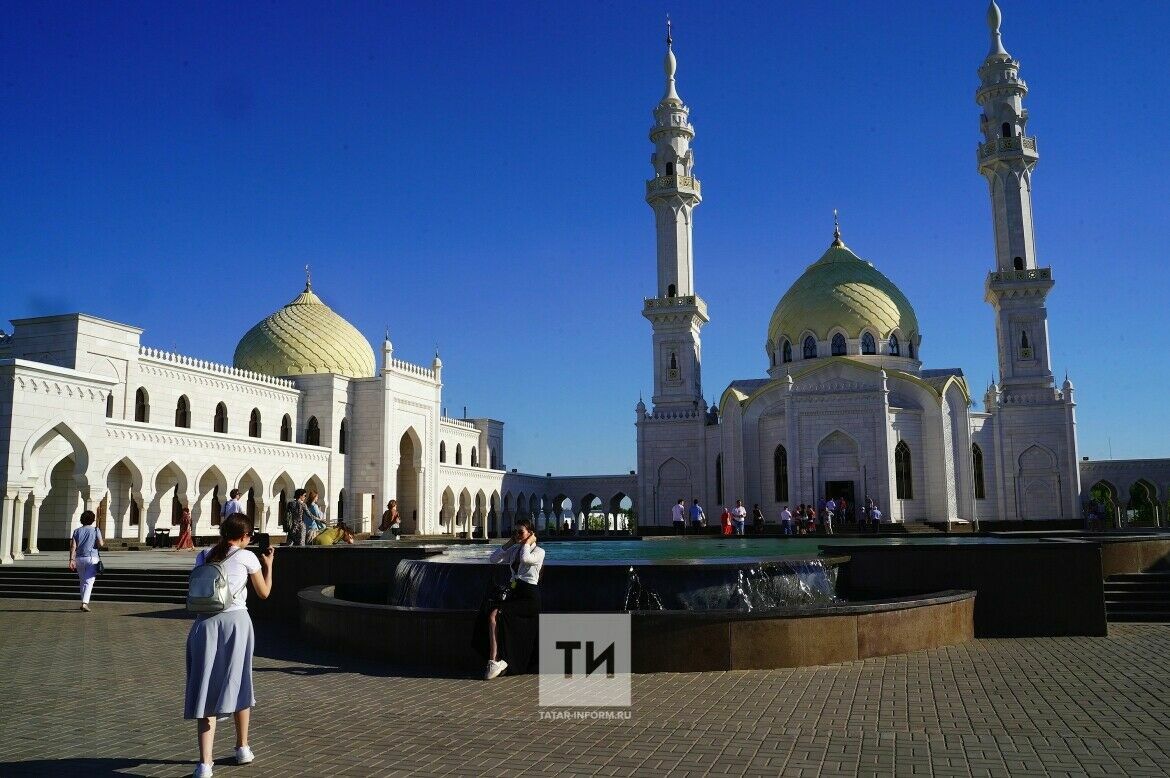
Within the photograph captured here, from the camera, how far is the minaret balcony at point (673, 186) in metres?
39.4

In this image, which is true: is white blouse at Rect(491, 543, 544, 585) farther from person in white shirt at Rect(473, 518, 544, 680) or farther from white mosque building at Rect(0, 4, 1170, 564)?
white mosque building at Rect(0, 4, 1170, 564)

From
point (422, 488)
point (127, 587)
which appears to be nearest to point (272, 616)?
point (127, 587)

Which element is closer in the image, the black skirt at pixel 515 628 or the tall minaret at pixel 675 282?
the black skirt at pixel 515 628

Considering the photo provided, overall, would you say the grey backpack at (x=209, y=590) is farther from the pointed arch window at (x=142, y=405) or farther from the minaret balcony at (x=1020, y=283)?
the minaret balcony at (x=1020, y=283)

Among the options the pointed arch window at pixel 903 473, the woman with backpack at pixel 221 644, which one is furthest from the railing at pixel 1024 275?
the woman with backpack at pixel 221 644

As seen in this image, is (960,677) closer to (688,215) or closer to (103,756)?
(103,756)

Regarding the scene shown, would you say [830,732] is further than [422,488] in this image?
No

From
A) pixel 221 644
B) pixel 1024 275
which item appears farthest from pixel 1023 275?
pixel 221 644

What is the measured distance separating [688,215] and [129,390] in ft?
75.7

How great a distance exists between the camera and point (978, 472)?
35406 millimetres

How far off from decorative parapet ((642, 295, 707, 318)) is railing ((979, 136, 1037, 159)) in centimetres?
1257

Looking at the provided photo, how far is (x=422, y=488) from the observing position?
1516 inches

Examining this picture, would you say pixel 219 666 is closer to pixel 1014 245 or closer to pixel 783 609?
pixel 783 609

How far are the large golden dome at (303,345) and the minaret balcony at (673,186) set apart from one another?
14.3 m
